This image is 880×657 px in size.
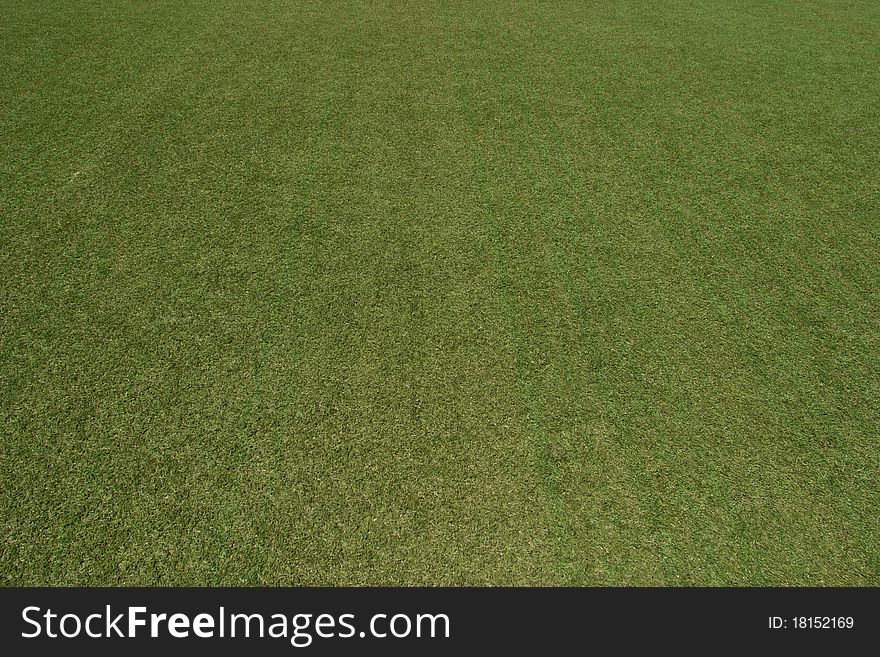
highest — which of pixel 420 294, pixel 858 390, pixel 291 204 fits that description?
pixel 291 204

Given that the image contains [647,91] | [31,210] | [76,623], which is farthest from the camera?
[647,91]

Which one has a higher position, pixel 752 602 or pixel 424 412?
pixel 424 412

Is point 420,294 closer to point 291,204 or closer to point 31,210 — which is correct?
point 291,204

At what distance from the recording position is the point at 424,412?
4.68 feet

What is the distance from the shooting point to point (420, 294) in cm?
171

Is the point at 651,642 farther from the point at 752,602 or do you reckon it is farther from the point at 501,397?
the point at 501,397

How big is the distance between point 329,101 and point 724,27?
8.61 ft

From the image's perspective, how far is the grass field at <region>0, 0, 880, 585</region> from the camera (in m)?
1.23

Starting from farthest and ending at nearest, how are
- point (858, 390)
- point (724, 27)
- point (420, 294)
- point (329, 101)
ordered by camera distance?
1. point (724, 27)
2. point (329, 101)
3. point (420, 294)
4. point (858, 390)

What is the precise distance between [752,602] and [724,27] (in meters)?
3.61

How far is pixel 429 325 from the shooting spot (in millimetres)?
1625

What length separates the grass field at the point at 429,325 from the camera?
4.03 feet

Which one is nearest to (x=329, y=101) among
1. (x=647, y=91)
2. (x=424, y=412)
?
(x=647, y=91)

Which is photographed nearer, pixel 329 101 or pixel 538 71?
pixel 329 101
